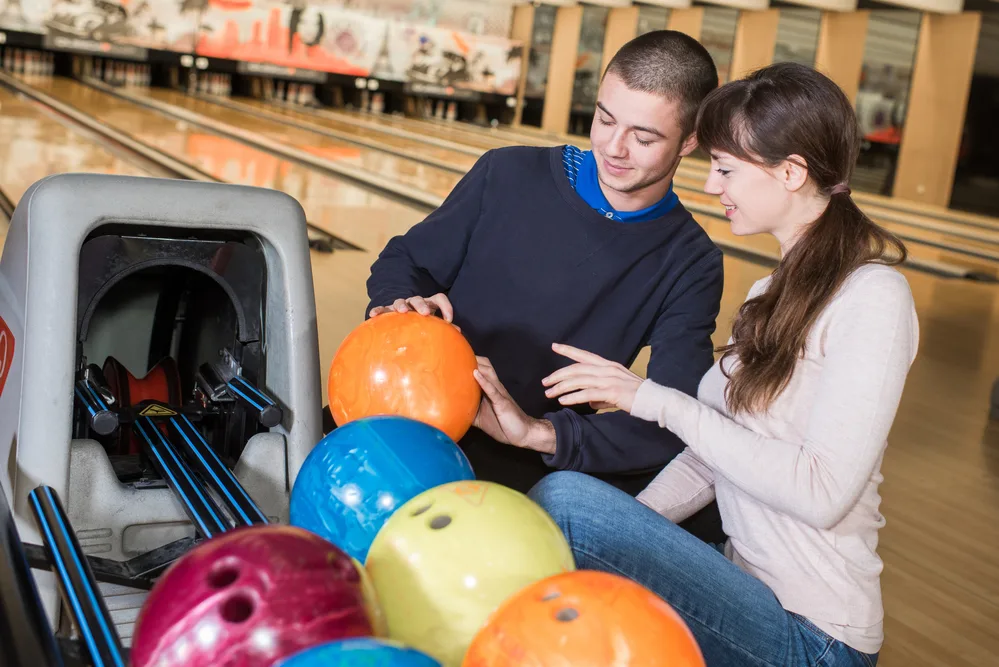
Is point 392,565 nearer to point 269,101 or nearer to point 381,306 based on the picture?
point 381,306

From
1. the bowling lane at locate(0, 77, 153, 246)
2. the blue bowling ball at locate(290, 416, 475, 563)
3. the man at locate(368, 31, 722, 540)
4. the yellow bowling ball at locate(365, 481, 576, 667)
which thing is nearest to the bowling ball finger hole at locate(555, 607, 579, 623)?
the yellow bowling ball at locate(365, 481, 576, 667)

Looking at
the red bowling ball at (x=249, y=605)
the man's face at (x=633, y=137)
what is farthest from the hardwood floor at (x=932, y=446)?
the red bowling ball at (x=249, y=605)

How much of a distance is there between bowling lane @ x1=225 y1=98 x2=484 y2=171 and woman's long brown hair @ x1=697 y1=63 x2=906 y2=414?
6.21 m

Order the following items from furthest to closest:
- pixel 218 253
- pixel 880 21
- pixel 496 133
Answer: pixel 496 133, pixel 880 21, pixel 218 253

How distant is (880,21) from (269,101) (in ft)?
21.0

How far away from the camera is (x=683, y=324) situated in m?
1.53

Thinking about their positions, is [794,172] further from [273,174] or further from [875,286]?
[273,174]

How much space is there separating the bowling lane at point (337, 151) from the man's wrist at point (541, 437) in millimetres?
4516

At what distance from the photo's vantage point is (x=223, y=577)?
2.56 ft

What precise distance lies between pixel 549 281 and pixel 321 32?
10.5 meters

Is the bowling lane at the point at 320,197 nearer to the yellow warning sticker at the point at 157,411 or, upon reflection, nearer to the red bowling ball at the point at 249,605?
the yellow warning sticker at the point at 157,411

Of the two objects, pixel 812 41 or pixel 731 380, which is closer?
pixel 731 380

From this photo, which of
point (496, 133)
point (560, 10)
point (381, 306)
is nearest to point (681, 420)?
point (381, 306)

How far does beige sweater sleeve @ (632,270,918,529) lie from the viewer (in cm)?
100
